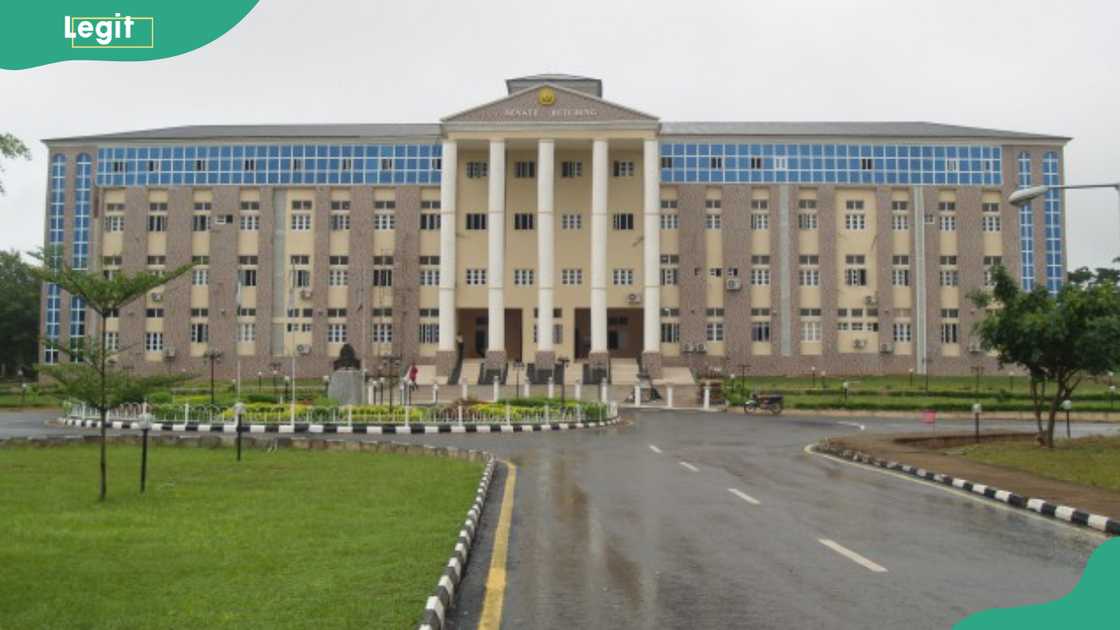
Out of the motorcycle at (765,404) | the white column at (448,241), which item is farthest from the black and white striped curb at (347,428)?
the white column at (448,241)

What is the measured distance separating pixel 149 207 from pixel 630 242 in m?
31.8

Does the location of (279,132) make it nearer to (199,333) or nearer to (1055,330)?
(199,333)

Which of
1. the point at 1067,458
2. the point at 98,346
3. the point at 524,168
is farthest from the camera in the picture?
the point at 524,168

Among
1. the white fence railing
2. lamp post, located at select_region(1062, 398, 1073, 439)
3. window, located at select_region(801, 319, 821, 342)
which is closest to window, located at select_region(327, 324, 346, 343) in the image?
the white fence railing

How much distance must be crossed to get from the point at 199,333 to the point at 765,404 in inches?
1531

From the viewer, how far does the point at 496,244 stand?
183 ft

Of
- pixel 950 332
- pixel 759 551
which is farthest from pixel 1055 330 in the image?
pixel 950 332

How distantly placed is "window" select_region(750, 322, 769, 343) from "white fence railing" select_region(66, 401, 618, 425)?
3061cm

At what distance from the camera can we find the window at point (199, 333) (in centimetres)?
6066

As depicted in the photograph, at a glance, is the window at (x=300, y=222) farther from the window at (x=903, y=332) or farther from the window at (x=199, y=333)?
the window at (x=903, y=332)

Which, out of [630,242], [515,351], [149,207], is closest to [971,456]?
[630,242]

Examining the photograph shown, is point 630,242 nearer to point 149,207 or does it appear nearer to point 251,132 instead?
point 251,132

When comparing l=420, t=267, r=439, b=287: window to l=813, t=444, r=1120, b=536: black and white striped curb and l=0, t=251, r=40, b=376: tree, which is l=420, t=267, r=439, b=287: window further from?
l=813, t=444, r=1120, b=536: black and white striped curb

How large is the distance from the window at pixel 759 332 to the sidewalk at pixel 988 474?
34757 millimetres
